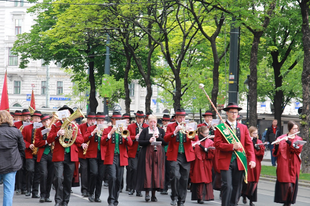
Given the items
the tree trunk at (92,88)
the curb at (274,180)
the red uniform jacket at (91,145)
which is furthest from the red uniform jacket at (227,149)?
the tree trunk at (92,88)

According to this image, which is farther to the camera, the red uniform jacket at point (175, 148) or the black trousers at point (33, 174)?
the black trousers at point (33, 174)

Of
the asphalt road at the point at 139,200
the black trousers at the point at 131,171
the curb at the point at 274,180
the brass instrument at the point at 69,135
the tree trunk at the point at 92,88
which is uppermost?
the tree trunk at the point at 92,88

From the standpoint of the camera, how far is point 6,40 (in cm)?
7181

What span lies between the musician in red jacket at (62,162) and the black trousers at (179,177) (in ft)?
6.95

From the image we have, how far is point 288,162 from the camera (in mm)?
10883

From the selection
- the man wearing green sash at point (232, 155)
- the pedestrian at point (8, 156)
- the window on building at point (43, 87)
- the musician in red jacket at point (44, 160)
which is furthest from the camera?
the window on building at point (43, 87)

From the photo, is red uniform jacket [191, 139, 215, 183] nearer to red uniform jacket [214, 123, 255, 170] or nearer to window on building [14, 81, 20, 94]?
red uniform jacket [214, 123, 255, 170]

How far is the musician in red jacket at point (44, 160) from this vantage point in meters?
12.2

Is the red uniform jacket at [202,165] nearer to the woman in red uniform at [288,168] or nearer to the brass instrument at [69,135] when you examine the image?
the woman in red uniform at [288,168]

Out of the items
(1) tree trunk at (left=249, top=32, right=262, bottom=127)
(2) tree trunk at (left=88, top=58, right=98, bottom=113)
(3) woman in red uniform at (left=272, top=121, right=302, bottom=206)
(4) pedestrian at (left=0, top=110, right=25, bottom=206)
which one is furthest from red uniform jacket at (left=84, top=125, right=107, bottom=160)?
(2) tree trunk at (left=88, top=58, right=98, bottom=113)

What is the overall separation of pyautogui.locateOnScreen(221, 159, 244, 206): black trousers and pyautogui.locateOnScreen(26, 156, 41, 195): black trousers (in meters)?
5.14

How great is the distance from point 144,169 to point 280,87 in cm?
1898

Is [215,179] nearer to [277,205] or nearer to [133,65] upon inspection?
[277,205]

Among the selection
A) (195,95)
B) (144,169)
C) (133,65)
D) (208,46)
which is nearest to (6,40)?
(195,95)
